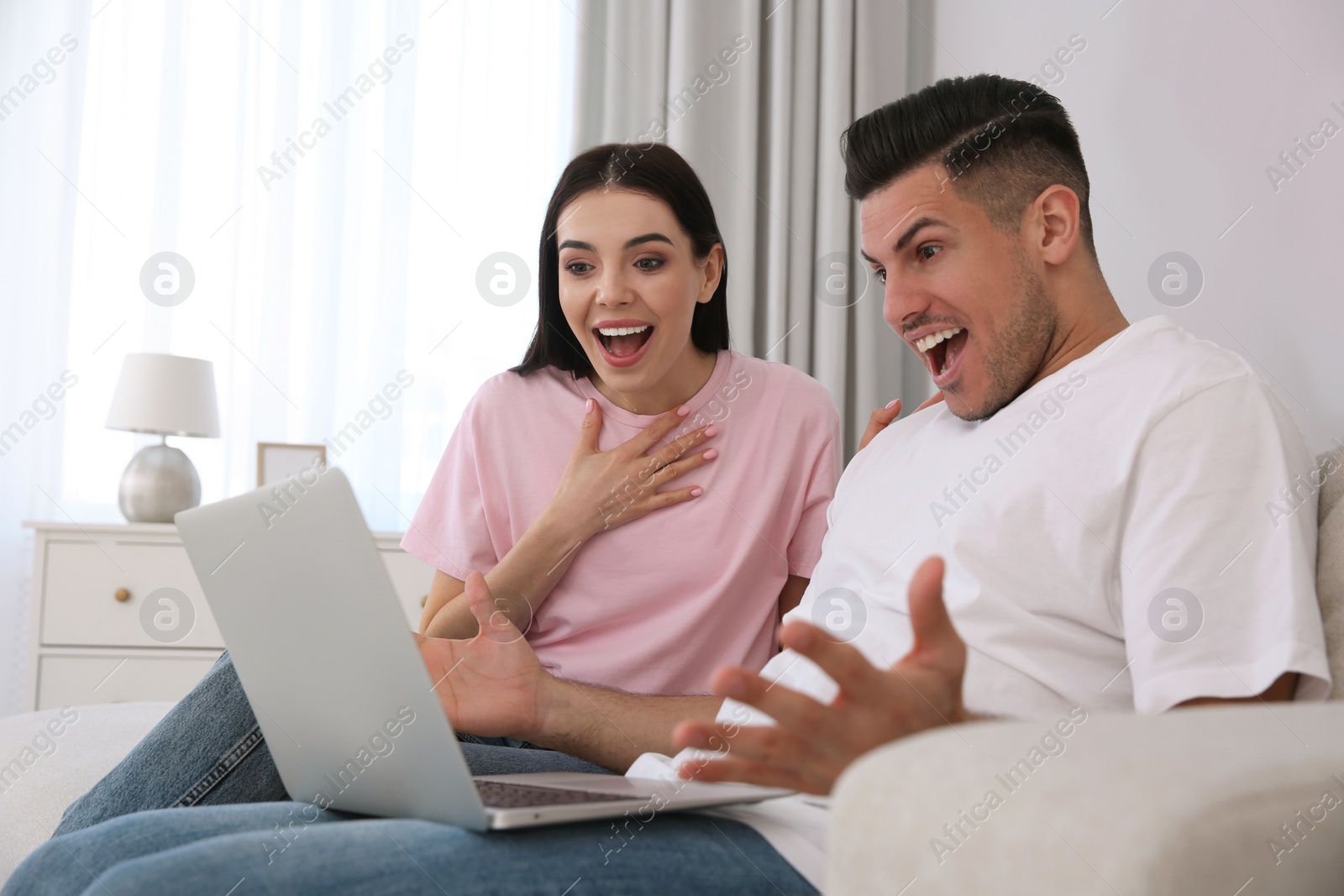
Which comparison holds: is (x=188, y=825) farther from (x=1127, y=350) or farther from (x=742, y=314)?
(x=742, y=314)

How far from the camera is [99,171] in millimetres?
2676

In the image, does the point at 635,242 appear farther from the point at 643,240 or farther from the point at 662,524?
the point at 662,524

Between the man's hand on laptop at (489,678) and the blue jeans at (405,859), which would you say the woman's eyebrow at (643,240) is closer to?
the man's hand on laptop at (489,678)

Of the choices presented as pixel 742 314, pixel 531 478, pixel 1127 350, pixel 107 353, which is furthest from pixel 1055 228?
pixel 107 353

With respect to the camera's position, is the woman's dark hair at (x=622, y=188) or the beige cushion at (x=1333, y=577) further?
the woman's dark hair at (x=622, y=188)

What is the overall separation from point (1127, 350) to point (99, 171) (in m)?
2.65

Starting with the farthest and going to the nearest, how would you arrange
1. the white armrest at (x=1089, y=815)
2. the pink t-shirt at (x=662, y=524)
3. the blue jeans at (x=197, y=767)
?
the pink t-shirt at (x=662, y=524) < the blue jeans at (x=197, y=767) < the white armrest at (x=1089, y=815)

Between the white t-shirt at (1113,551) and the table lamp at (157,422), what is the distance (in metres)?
1.71

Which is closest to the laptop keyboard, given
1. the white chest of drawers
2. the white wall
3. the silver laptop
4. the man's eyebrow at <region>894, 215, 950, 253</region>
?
the silver laptop

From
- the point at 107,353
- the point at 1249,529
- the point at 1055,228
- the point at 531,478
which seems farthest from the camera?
the point at 107,353

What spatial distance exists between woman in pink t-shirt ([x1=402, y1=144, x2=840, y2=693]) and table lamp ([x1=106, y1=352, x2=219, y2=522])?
3.58ft

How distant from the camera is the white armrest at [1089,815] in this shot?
1.52ft

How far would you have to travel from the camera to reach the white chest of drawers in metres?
2.17

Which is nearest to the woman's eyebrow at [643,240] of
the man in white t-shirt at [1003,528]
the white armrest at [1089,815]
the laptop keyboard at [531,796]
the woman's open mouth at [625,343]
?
the woman's open mouth at [625,343]
